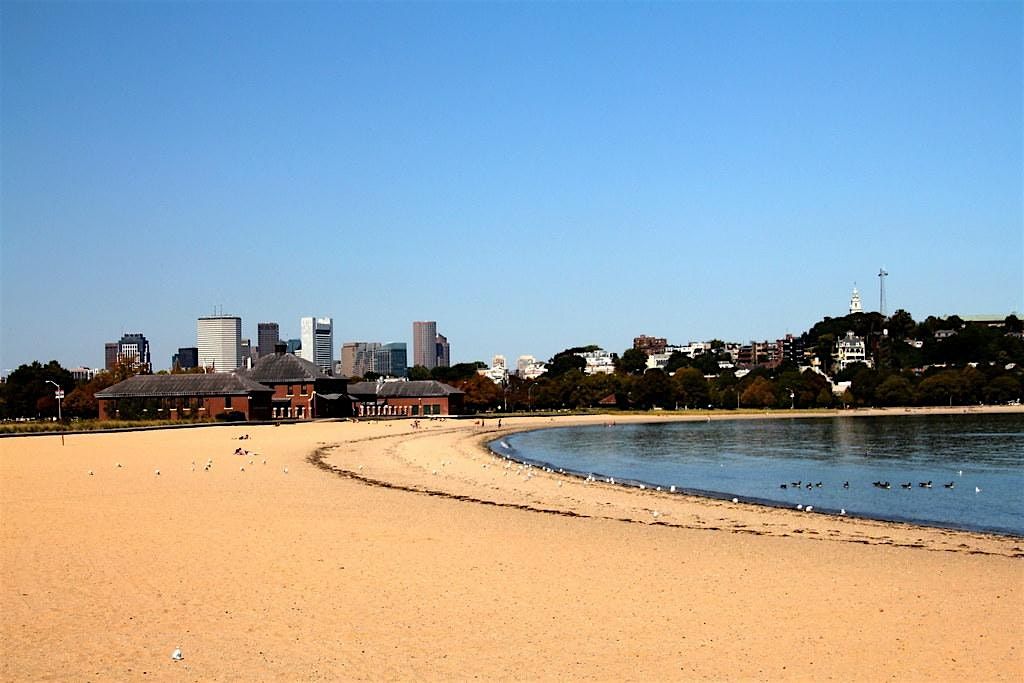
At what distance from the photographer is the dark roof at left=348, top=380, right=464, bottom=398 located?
12131 centimetres

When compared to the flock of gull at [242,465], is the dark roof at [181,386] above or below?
above

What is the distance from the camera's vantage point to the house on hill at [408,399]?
120 m

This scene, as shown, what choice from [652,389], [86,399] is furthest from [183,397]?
[652,389]

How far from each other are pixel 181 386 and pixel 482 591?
3236 inches

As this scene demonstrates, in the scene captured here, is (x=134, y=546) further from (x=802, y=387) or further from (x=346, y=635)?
(x=802, y=387)

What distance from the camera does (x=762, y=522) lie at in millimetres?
24047

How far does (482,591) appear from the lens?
1528 cm

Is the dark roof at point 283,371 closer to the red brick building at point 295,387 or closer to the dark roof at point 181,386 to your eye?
the red brick building at point 295,387

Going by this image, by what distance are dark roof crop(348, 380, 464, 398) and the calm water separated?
39728 mm

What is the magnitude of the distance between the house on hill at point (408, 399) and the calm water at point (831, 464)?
3889 centimetres

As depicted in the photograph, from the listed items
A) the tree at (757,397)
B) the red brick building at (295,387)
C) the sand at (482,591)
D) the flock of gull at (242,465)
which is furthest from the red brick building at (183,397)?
the tree at (757,397)

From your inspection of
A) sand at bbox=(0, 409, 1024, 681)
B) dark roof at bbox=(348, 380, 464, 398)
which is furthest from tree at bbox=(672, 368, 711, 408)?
sand at bbox=(0, 409, 1024, 681)

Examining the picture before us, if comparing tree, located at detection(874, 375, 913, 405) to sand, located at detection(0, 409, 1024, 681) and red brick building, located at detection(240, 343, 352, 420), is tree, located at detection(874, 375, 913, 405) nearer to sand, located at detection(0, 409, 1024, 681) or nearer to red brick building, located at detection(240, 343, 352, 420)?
red brick building, located at detection(240, 343, 352, 420)

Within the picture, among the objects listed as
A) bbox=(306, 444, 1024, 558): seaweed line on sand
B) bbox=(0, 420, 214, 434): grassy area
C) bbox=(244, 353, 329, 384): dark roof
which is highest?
bbox=(244, 353, 329, 384): dark roof
